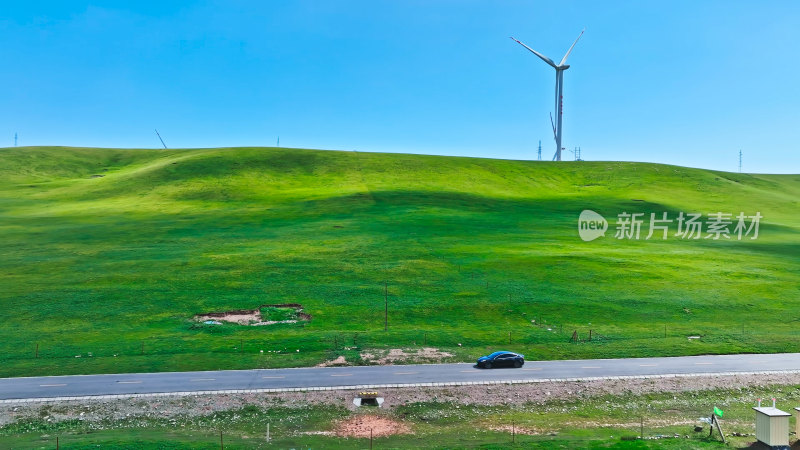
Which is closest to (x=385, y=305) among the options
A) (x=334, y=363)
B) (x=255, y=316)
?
(x=255, y=316)

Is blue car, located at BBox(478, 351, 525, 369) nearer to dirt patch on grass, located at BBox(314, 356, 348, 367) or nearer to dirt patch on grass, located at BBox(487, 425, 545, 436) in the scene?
dirt patch on grass, located at BBox(487, 425, 545, 436)

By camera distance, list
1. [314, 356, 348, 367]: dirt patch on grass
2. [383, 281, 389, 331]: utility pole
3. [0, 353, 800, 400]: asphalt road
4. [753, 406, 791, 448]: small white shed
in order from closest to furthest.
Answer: [753, 406, 791, 448]: small white shed → [0, 353, 800, 400]: asphalt road → [314, 356, 348, 367]: dirt patch on grass → [383, 281, 389, 331]: utility pole

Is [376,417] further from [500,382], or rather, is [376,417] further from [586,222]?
[586,222]

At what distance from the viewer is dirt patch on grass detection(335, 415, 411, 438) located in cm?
3522

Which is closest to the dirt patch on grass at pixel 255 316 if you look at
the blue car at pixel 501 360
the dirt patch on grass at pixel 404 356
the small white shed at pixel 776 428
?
the dirt patch on grass at pixel 404 356

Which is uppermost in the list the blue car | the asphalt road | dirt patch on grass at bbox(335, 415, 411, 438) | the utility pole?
the utility pole

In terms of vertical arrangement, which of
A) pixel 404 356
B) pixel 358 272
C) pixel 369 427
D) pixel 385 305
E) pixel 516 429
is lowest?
pixel 369 427

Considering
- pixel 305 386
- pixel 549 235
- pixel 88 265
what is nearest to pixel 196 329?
pixel 305 386

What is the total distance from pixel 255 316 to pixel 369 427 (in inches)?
1233

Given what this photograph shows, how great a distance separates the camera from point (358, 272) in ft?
259

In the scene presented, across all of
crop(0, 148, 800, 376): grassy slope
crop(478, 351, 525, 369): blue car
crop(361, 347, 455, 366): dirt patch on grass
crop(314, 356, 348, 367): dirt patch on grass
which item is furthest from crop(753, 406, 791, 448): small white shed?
crop(314, 356, 348, 367): dirt patch on grass

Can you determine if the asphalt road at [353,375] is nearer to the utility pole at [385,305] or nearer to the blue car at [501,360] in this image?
the blue car at [501,360]

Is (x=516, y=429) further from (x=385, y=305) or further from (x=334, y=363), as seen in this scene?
(x=385, y=305)

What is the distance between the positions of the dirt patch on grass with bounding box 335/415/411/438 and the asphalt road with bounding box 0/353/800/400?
581 centimetres
